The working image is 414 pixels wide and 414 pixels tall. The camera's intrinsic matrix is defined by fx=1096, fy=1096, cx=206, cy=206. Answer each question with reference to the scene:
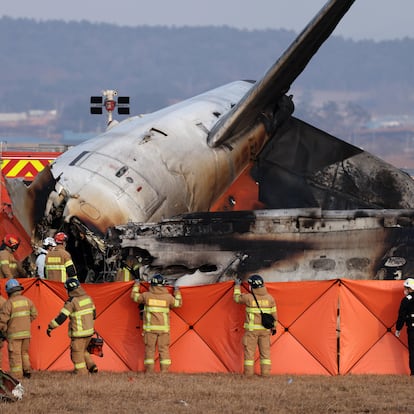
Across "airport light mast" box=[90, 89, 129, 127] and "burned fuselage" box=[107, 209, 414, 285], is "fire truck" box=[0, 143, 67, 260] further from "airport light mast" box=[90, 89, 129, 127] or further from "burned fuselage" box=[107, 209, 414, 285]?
"burned fuselage" box=[107, 209, 414, 285]

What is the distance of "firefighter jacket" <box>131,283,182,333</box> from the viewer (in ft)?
62.1

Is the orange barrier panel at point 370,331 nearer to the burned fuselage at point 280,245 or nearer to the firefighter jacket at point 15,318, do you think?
the burned fuselage at point 280,245

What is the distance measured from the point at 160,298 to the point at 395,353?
4177mm

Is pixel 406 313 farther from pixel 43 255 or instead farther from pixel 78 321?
pixel 43 255

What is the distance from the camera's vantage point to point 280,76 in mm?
26781

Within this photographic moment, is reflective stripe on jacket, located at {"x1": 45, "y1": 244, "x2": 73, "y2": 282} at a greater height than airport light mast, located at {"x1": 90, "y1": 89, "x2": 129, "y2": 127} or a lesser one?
lesser

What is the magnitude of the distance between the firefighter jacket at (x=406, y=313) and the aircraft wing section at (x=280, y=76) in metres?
8.99

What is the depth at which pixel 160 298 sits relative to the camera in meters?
19.0

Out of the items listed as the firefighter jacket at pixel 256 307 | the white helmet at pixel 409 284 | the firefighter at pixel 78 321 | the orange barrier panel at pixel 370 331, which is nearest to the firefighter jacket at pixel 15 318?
the firefighter at pixel 78 321

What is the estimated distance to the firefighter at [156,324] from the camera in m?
18.9

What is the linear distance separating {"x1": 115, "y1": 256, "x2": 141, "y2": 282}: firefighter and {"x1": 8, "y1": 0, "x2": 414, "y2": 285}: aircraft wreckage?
146 millimetres

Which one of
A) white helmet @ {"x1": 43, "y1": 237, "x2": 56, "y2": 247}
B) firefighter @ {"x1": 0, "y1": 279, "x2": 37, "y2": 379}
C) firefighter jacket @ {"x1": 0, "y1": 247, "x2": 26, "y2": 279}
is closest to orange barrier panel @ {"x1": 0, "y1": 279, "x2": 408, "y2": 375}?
firefighter @ {"x1": 0, "y1": 279, "x2": 37, "y2": 379}

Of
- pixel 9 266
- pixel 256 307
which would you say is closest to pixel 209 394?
pixel 256 307

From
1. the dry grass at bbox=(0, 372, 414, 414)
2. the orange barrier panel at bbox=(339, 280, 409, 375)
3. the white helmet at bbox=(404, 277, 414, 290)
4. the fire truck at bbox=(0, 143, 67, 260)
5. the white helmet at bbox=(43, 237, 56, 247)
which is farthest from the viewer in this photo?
the fire truck at bbox=(0, 143, 67, 260)
